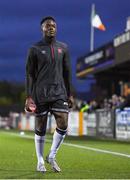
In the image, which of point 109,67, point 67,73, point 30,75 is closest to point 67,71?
point 67,73

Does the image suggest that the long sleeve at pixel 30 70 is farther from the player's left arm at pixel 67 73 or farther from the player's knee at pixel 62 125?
the player's knee at pixel 62 125

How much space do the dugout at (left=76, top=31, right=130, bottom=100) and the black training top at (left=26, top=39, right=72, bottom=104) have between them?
2797 centimetres

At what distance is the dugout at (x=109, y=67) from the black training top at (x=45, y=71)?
2797 centimetres

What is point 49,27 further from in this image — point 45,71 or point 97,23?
point 97,23

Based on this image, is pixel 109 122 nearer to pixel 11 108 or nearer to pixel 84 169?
pixel 84 169

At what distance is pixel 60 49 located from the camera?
969 cm

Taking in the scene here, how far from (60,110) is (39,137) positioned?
0.54 m

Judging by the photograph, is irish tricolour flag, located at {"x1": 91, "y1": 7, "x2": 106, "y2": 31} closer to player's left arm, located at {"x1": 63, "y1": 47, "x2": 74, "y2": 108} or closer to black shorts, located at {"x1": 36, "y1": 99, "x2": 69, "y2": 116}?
player's left arm, located at {"x1": 63, "y1": 47, "x2": 74, "y2": 108}

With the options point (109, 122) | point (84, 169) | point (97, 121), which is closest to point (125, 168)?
point (84, 169)

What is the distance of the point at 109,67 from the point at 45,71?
3499 cm

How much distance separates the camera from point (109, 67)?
4441cm

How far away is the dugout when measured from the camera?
130 ft

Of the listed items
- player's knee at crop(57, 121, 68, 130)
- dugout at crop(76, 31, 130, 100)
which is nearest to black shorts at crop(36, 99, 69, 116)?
player's knee at crop(57, 121, 68, 130)

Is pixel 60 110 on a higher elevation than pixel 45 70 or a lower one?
lower
